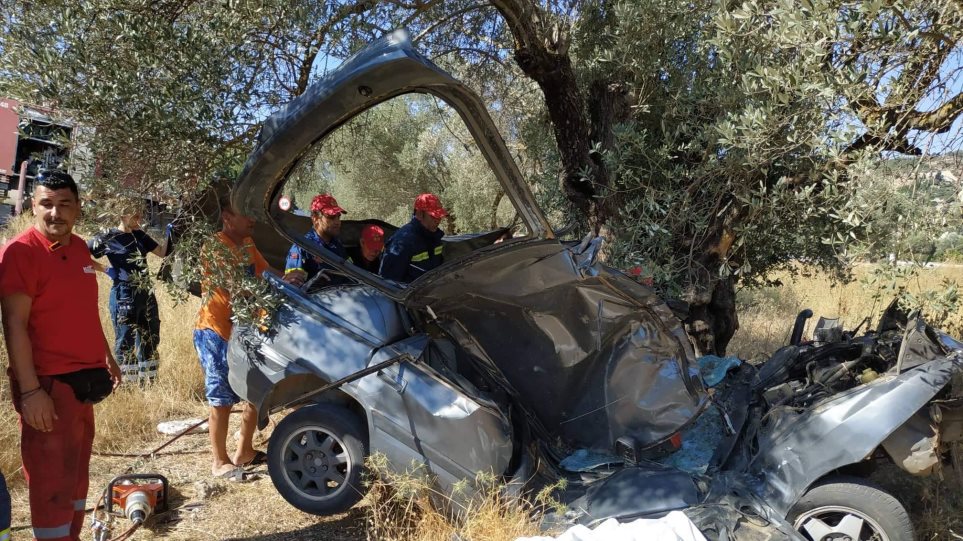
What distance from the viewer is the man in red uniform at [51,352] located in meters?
2.91

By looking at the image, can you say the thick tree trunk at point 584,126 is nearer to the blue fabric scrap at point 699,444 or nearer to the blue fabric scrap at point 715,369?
the blue fabric scrap at point 715,369

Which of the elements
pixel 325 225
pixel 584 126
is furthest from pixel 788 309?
pixel 325 225

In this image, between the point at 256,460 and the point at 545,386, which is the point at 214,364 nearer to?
the point at 256,460

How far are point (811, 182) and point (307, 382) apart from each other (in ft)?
11.7

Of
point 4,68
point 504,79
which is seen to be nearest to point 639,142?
point 504,79

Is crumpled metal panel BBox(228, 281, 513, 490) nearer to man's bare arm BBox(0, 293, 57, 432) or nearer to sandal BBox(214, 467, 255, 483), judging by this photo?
man's bare arm BBox(0, 293, 57, 432)

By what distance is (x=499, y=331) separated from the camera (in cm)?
383

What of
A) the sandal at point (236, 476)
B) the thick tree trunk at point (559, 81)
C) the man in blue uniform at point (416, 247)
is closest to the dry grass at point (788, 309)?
the thick tree trunk at point (559, 81)

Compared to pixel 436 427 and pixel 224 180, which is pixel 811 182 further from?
pixel 224 180

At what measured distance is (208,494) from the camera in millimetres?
4188

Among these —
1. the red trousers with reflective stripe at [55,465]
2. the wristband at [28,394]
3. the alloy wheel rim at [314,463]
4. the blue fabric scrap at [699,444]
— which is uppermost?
the wristband at [28,394]

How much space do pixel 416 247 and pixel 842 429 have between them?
289 centimetres

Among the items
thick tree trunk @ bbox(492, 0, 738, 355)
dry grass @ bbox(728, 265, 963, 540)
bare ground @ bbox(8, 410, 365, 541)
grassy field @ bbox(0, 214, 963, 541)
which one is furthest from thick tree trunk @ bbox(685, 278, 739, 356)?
bare ground @ bbox(8, 410, 365, 541)

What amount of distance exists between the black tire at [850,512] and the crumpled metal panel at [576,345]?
0.84 metres
